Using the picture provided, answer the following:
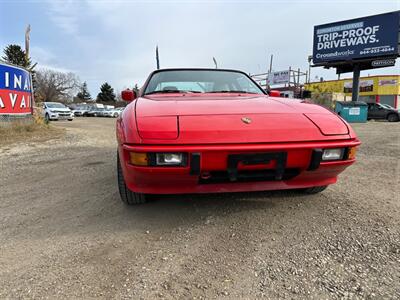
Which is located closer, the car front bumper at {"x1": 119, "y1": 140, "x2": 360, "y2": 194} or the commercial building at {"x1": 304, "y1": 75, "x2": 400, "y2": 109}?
the car front bumper at {"x1": 119, "y1": 140, "x2": 360, "y2": 194}

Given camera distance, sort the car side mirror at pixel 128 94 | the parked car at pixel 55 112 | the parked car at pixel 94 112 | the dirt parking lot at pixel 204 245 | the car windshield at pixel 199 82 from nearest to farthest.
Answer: the dirt parking lot at pixel 204 245 < the car windshield at pixel 199 82 < the car side mirror at pixel 128 94 < the parked car at pixel 55 112 < the parked car at pixel 94 112

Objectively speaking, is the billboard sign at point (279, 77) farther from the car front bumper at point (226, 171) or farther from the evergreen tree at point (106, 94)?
the evergreen tree at point (106, 94)

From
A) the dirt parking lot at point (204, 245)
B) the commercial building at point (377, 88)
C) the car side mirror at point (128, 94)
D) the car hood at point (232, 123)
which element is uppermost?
the commercial building at point (377, 88)

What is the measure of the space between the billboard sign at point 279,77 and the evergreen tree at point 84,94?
57.7 meters

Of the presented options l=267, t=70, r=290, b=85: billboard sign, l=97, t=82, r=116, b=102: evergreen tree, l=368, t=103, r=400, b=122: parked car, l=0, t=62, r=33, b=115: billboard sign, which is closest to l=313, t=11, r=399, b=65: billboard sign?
l=368, t=103, r=400, b=122: parked car

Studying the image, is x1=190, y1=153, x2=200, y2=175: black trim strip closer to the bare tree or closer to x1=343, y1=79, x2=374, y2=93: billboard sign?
x1=343, y1=79, x2=374, y2=93: billboard sign

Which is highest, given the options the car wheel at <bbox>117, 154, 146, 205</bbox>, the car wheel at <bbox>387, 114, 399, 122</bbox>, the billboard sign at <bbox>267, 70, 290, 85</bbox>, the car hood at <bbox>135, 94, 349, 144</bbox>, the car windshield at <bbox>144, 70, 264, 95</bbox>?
the billboard sign at <bbox>267, 70, 290, 85</bbox>

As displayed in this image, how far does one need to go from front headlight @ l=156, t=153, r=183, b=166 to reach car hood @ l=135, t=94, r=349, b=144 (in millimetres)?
86

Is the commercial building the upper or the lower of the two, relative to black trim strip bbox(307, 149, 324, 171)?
upper

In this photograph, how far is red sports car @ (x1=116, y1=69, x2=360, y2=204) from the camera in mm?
1938

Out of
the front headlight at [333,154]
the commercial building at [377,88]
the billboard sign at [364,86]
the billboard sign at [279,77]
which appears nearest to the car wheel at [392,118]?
the commercial building at [377,88]

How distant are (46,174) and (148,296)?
350cm

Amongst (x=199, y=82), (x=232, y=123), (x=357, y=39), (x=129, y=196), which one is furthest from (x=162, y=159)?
(x=357, y=39)

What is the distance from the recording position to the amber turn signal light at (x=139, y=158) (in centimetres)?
193
